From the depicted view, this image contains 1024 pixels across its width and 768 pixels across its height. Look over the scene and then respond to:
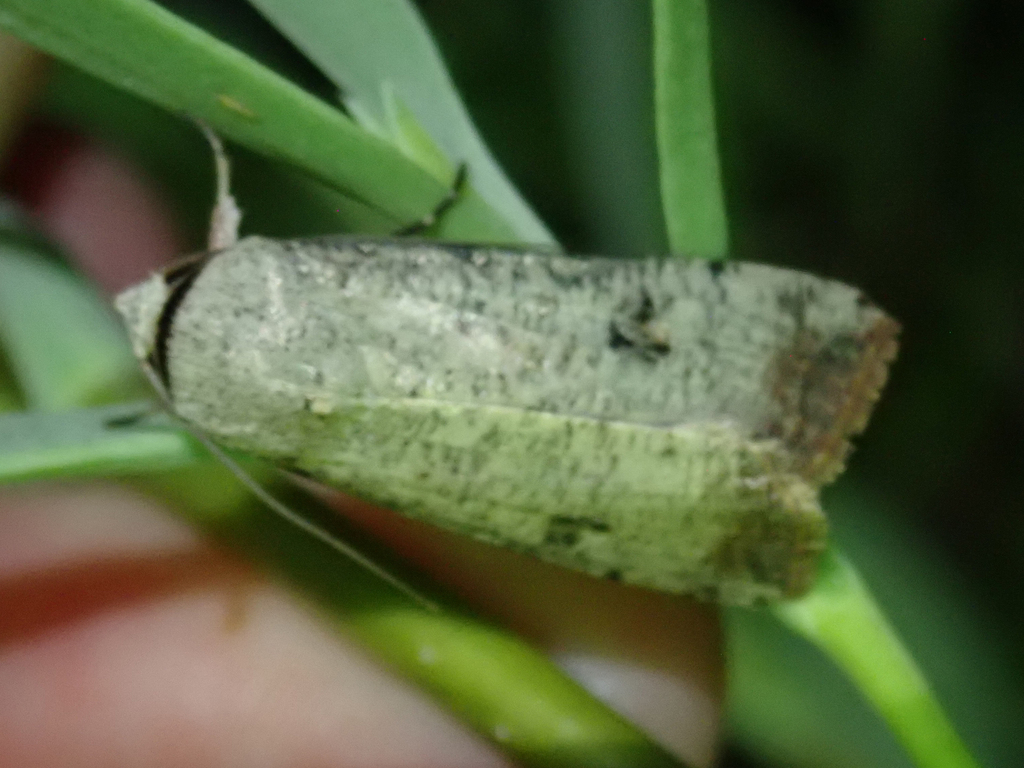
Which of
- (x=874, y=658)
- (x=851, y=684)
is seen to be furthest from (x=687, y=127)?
(x=851, y=684)

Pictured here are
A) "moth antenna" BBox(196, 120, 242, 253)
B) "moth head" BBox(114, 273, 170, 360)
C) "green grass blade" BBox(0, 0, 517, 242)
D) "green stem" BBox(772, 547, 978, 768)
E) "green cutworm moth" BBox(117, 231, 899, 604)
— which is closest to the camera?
"green grass blade" BBox(0, 0, 517, 242)

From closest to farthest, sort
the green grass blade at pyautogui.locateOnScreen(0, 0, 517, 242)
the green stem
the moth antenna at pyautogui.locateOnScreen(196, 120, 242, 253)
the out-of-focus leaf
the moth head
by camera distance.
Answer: the green grass blade at pyautogui.locateOnScreen(0, 0, 517, 242), the green stem, the moth head, the moth antenna at pyautogui.locateOnScreen(196, 120, 242, 253), the out-of-focus leaf

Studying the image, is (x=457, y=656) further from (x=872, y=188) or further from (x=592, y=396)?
(x=872, y=188)

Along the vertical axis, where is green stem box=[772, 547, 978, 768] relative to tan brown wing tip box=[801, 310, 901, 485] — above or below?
below

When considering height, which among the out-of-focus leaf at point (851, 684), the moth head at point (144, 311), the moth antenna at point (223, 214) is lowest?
the out-of-focus leaf at point (851, 684)

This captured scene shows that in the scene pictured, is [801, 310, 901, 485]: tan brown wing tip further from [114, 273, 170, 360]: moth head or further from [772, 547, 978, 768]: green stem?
[114, 273, 170, 360]: moth head

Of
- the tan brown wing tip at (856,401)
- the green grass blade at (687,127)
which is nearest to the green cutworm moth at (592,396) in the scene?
the tan brown wing tip at (856,401)

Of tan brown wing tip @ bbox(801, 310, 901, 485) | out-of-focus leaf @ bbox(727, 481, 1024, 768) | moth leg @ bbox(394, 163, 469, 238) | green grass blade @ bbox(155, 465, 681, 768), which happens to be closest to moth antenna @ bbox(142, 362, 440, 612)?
green grass blade @ bbox(155, 465, 681, 768)

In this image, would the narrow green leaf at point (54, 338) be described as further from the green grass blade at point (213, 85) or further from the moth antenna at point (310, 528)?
the green grass blade at point (213, 85)
